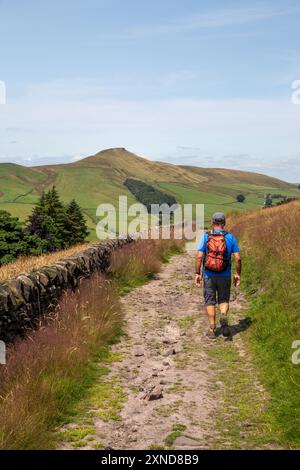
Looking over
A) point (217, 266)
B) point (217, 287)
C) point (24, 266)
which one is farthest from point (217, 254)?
point (24, 266)

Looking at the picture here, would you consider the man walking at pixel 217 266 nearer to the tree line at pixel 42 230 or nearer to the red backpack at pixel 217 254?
the red backpack at pixel 217 254

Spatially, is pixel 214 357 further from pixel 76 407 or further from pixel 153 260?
pixel 153 260

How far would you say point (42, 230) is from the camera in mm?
48750

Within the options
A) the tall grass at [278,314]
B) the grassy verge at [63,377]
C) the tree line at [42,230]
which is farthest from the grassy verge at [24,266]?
the tree line at [42,230]

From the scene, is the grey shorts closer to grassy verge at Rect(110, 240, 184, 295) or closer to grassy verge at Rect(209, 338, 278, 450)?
grassy verge at Rect(209, 338, 278, 450)

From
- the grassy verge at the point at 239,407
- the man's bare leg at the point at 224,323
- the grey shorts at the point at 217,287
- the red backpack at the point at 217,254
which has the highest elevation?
the red backpack at the point at 217,254

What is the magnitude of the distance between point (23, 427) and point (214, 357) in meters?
4.04

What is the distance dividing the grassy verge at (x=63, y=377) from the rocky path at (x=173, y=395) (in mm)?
48

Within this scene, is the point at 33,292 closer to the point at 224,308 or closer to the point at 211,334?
the point at 211,334

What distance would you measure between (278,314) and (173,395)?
3158 millimetres

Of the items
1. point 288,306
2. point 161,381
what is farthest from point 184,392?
point 288,306

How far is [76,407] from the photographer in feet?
19.4

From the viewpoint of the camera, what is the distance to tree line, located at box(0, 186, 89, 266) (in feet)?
130

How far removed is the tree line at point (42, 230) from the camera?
39.6 metres
